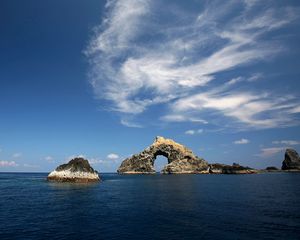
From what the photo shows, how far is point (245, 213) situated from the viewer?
38531 mm

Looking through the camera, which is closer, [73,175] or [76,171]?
[73,175]

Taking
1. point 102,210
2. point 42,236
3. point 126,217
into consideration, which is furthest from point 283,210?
point 42,236

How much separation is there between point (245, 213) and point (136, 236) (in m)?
18.5

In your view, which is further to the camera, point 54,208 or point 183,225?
point 54,208

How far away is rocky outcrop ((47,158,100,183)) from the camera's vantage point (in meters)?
96.9

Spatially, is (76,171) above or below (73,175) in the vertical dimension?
above

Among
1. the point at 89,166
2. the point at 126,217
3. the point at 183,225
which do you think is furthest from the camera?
the point at 89,166

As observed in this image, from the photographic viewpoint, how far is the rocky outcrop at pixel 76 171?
96938 mm

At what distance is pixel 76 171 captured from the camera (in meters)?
97.4

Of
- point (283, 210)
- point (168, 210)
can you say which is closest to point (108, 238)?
point (168, 210)

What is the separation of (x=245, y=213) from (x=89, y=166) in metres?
72.1

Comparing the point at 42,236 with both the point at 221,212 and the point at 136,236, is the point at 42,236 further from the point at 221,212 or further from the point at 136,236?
the point at 221,212

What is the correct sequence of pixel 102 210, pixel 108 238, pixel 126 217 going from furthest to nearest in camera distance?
1. pixel 102 210
2. pixel 126 217
3. pixel 108 238

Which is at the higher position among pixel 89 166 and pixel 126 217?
pixel 89 166
